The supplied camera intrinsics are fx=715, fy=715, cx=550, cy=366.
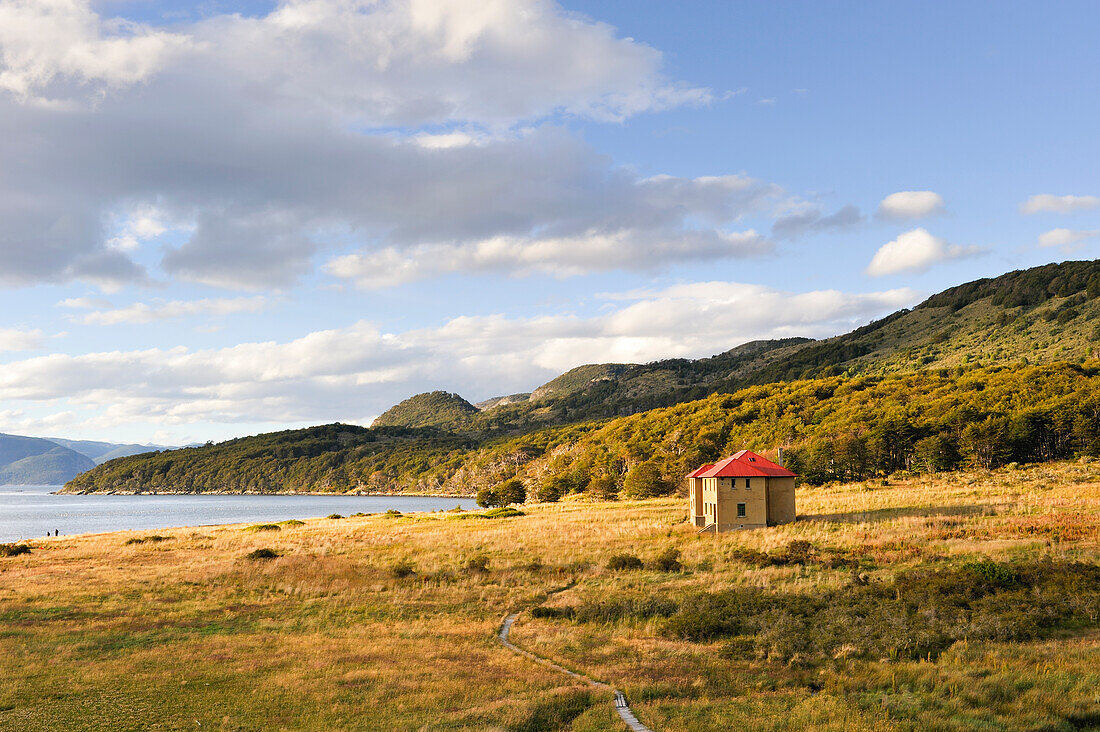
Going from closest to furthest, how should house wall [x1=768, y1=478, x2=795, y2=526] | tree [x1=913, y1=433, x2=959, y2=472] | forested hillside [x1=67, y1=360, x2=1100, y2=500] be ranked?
house wall [x1=768, y1=478, x2=795, y2=526] → forested hillside [x1=67, y1=360, x2=1100, y2=500] → tree [x1=913, y1=433, x2=959, y2=472]

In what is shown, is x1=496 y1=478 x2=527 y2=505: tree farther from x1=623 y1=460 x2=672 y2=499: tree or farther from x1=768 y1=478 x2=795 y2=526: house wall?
x1=768 y1=478 x2=795 y2=526: house wall

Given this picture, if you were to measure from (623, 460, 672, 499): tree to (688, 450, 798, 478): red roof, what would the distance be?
138 feet

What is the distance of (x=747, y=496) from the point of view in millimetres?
50656

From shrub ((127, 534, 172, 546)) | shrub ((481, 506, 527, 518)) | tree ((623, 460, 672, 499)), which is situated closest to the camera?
shrub ((127, 534, 172, 546))

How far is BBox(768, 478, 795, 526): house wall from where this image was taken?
5134cm

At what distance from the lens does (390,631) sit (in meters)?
25.4

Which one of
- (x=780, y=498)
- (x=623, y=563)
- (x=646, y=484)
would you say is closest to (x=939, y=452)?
(x=646, y=484)

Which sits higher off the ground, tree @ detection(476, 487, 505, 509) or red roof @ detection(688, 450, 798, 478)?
red roof @ detection(688, 450, 798, 478)

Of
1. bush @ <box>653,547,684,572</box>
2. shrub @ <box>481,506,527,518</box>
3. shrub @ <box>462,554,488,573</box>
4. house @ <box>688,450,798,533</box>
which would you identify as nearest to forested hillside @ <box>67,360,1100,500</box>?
shrub @ <box>481,506,527,518</box>

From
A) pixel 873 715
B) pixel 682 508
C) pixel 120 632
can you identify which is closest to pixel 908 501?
pixel 682 508

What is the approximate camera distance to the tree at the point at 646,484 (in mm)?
94812

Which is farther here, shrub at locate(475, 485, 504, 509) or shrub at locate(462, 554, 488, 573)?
shrub at locate(475, 485, 504, 509)

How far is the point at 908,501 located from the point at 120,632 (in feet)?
177

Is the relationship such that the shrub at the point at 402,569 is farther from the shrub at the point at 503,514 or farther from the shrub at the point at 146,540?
the shrub at the point at 503,514
